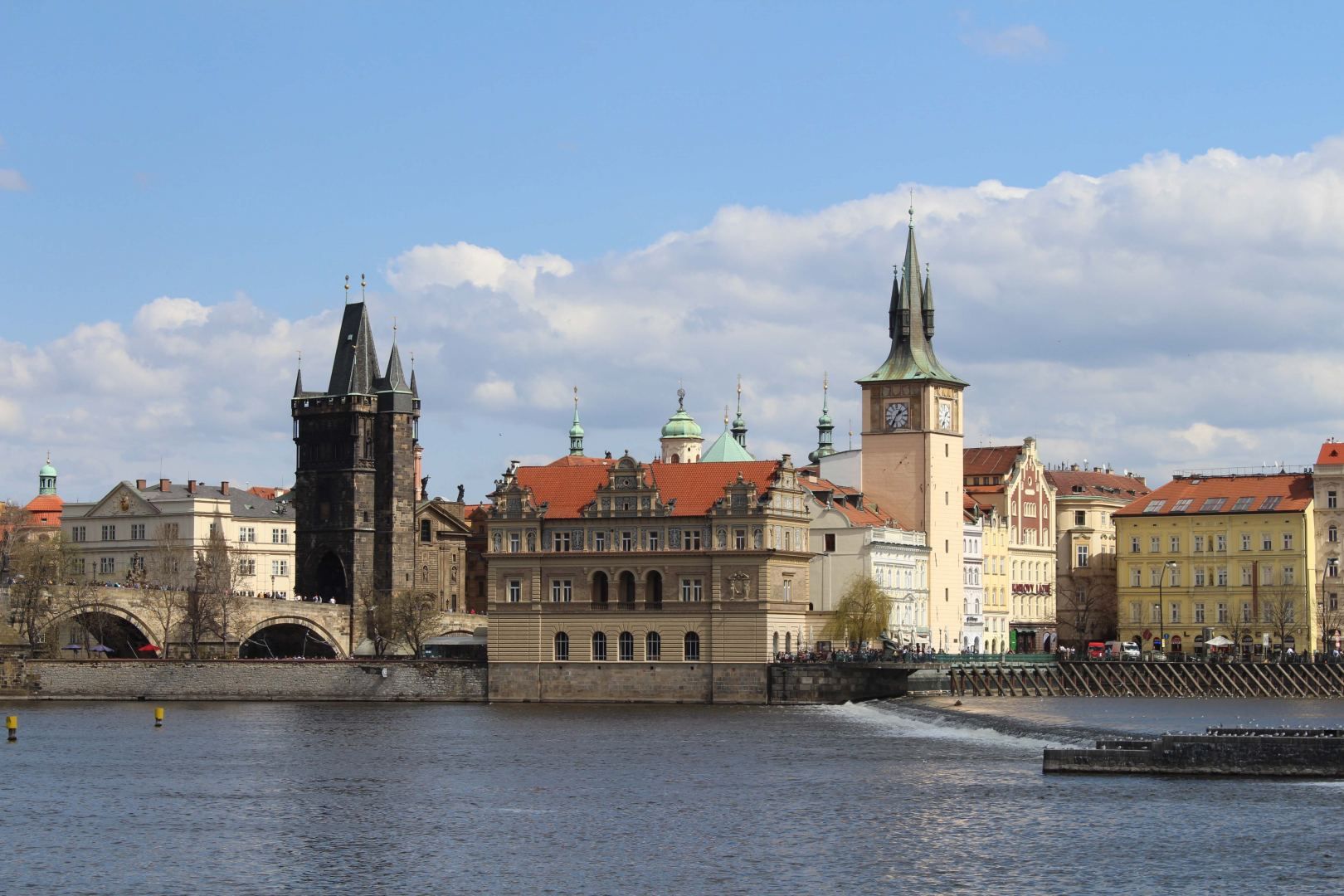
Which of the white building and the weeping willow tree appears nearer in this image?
the weeping willow tree

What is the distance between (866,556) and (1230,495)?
Result: 31.8 m

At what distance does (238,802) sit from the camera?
73.7m

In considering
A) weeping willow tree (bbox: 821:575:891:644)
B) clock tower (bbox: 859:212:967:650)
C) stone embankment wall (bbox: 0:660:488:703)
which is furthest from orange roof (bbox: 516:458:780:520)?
clock tower (bbox: 859:212:967:650)

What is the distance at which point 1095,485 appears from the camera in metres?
184

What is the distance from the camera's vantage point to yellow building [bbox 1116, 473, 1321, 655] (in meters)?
155

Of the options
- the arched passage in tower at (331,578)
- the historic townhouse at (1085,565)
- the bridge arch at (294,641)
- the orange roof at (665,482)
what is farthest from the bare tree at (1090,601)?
the bridge arch at (294,641)

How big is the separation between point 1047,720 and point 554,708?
31.6 m

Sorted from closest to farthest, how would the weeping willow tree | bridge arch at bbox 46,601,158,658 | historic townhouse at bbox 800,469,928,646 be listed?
the weeping willow tree → historic townhouse at bbox 800,469,928,646 → bridge arch at bbox 46,601,158,658

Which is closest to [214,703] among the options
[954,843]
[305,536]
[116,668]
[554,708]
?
[116,668]

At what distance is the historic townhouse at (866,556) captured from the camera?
14288cm

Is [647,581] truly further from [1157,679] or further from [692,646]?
[1157,679]

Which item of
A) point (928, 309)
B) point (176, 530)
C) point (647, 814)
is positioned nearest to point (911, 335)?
point (928, 309)

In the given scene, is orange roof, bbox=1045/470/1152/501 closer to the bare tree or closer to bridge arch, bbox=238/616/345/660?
the bare tree

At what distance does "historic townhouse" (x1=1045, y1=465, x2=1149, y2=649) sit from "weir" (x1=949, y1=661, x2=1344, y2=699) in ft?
117
